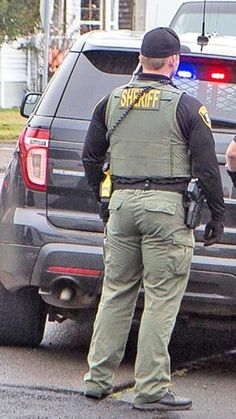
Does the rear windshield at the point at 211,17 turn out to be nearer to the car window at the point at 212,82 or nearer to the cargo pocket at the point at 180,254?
the car window at the point at 212,82

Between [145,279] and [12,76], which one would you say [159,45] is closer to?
[145,279]

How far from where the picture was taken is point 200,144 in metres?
5.04

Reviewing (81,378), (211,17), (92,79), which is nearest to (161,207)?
(92,79)

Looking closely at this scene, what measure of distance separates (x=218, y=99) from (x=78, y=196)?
2.94ft

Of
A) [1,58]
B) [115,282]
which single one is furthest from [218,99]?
[1,58]

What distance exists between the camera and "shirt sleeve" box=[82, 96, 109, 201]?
5.29 m

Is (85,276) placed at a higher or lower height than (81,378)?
higher

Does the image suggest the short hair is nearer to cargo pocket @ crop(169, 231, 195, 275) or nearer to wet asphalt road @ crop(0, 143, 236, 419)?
cargo pocket @ crop(169, 231, 195, 275)

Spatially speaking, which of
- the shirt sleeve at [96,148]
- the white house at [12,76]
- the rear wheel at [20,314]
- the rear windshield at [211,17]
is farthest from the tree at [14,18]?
the shirt sleeve at [96,148]

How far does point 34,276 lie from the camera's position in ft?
19.2

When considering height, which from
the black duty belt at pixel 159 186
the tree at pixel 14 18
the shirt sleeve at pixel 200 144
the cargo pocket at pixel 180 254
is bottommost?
the tree at pixel 14 18

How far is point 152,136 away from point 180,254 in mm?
547

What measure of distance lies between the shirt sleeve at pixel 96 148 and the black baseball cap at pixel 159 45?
0.33m

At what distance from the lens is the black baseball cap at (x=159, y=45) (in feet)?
16.7
